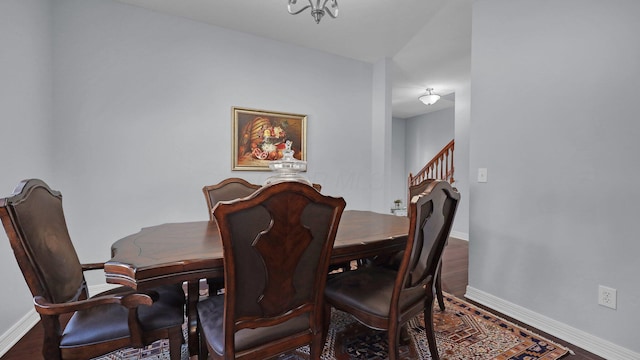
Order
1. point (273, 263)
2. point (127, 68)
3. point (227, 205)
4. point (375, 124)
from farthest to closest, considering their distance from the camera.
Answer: point (375, 124) → point (127, 68) → point (273, 263) → point (227, 205)

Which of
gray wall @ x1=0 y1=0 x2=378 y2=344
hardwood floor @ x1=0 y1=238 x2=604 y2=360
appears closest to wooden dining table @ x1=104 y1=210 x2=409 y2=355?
hardwood floor @ x1=0 y1=238 x2=604 y2=360

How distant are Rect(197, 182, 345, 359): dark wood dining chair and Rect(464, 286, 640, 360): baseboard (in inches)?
70.8

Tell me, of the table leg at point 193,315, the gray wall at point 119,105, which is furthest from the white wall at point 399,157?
the table leg at point 193,315

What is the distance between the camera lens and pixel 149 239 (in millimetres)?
1507

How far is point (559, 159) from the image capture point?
200 centimetres

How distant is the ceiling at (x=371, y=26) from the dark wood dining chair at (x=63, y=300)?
2397 millimetres

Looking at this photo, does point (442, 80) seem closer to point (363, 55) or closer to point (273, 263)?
point (363, 55)

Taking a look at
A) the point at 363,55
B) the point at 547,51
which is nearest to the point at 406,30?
the point at 363,55

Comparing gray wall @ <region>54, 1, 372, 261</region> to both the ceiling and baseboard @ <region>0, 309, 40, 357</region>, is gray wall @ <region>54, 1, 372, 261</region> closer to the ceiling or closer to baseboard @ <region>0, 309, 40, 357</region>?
A: the ceiling

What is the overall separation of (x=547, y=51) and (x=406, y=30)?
1.81 m

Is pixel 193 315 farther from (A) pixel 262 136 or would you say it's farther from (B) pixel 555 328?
(B) pixel 555 328

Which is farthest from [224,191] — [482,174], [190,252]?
[482,174]

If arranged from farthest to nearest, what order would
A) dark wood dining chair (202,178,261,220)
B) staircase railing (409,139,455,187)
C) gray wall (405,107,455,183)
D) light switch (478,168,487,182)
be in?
gray wall (405,107,455,183) < staircase railing (409,139,455,187) < light switch (478,168,487,182) < dark wood dining chair (202,178,261,220)

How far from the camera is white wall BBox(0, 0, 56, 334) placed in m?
1.88
